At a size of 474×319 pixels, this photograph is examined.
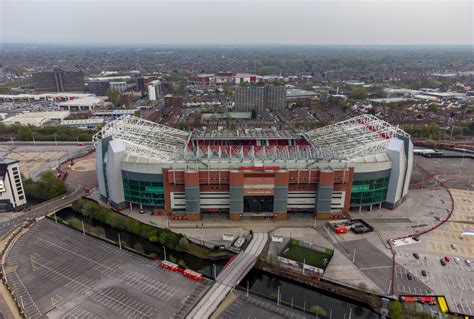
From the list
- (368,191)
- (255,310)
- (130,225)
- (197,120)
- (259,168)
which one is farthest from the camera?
(197,120)

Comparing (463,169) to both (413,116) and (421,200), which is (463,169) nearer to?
(421,200)

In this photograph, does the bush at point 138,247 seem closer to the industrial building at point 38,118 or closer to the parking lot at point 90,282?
the parking lot at point 90,282

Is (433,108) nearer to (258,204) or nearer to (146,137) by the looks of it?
(258,204)

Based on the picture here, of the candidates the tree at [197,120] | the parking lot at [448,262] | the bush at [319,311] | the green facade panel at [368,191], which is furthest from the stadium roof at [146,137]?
the parking lot at [448,262]

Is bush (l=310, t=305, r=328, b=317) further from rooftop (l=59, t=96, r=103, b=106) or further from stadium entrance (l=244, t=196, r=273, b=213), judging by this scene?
rooftop (l=59, t=96, r=103, b=106)

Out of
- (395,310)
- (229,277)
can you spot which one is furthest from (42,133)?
(395,310)

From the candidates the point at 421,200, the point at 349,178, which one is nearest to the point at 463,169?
the point at 421,200
